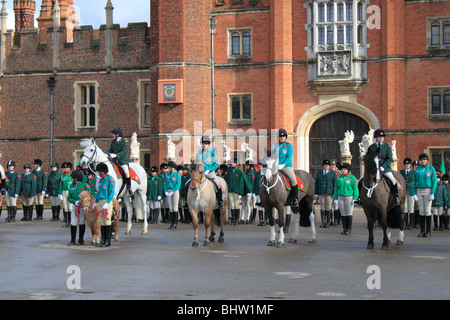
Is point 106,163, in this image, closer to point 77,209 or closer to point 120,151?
point 120,151

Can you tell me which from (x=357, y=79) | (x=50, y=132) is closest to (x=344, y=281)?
(x=357, y=79)

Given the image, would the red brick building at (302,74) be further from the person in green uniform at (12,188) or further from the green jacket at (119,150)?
the green jacket at (119,150)

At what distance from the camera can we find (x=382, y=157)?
51.1ft

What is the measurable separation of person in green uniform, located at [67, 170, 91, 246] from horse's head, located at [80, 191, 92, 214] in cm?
18

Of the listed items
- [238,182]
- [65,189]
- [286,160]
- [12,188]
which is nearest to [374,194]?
[286,160]

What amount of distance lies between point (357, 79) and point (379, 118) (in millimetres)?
2081

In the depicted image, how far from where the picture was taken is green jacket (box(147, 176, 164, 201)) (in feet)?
76.1

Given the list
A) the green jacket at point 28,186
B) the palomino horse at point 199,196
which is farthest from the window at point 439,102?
the palomino horse at point 199,196

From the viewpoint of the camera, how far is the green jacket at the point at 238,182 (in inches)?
937

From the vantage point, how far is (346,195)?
64.4 ft

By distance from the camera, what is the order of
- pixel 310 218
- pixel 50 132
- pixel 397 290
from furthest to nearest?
1. pixel 50 132
2. pixel 310 218
3. pixel 397 290

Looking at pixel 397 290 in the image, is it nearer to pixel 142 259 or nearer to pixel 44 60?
pixel 142 259

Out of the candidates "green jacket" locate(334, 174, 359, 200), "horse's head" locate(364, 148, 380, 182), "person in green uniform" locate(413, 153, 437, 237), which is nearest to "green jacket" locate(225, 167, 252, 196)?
"green jacket" locate(334, 174, 359, 200)

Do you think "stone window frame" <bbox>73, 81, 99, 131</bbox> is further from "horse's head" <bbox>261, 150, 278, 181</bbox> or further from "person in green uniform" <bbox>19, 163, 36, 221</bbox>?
"horse's head" <bbox>261, 150, 278, 181</bbox>
